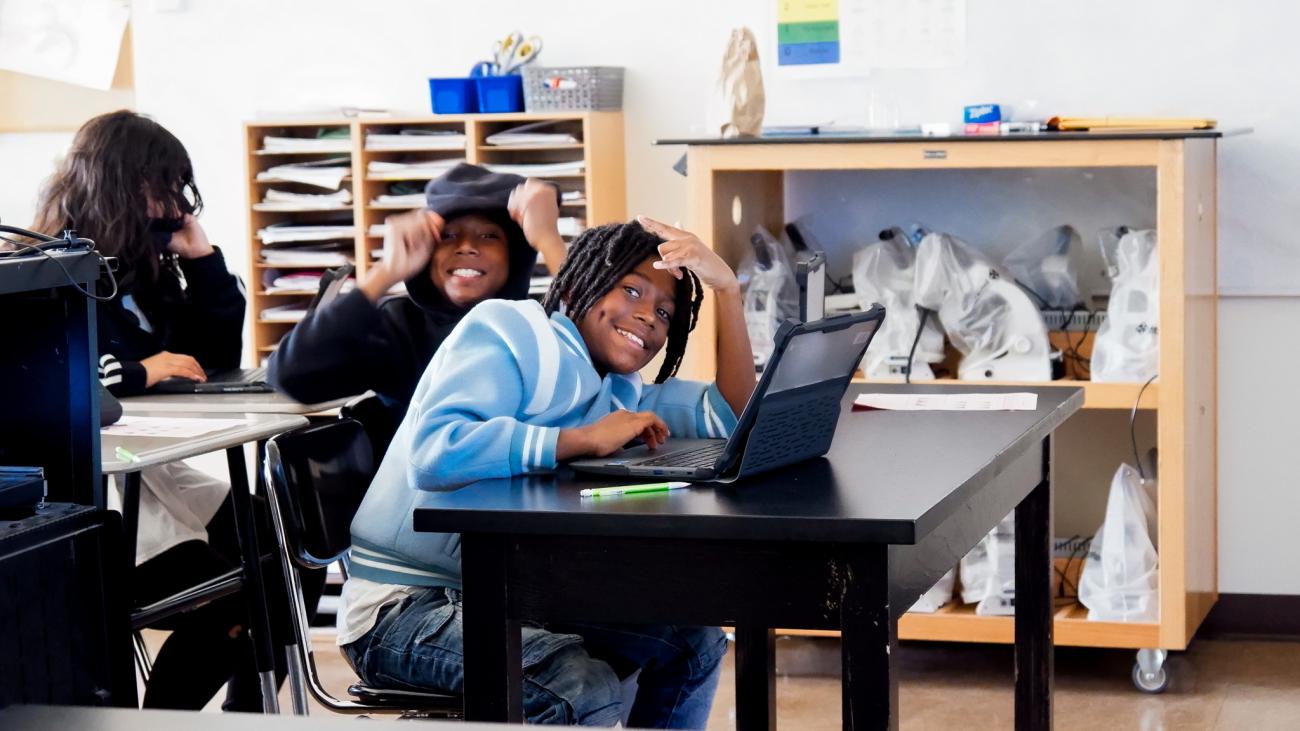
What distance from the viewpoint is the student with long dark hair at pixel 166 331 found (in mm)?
2824

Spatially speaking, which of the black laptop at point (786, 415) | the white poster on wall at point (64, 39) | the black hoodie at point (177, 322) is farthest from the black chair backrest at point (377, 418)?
the white poster on wall at point (64, 39)

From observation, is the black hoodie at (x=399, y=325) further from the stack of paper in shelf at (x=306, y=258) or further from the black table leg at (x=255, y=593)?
the stack of paper in shelf at (x=306, y=258)

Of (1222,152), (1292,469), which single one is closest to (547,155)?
(1222,152)

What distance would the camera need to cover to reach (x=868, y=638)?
1.55m

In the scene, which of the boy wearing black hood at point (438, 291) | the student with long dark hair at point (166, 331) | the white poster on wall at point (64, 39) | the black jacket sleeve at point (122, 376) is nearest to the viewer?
the boy wearing black hood at point (438, 291)

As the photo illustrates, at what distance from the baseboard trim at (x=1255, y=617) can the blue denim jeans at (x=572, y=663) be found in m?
1.85

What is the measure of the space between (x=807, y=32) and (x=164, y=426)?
6.24 feet

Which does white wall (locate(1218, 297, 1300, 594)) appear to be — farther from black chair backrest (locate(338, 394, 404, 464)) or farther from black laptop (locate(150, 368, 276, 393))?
black laptop (locate(150, 368, 276, 393))

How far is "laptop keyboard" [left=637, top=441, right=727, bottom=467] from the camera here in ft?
5.85

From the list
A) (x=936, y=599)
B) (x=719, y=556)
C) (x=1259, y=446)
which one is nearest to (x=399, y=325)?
(x=719, y=556)

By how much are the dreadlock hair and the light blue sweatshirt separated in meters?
0.05

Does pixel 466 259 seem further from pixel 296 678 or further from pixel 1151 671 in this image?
pixel 1151 671

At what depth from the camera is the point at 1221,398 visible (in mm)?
3678

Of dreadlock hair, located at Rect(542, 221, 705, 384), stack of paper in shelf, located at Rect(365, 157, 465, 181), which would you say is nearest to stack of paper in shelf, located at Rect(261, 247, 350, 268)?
stack of paper in shelf, located at Rect(365, 157, 465, 181)
